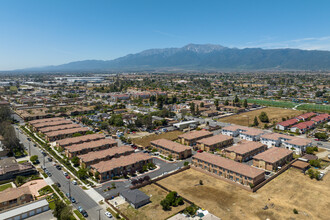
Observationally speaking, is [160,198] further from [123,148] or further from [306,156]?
[306,156]

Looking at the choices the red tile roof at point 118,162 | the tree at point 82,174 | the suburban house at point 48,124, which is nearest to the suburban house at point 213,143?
the red tile roof at point 118,162

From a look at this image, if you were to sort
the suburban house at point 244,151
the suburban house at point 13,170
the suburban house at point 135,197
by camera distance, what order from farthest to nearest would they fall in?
the suburban house at point 244,151 < the suburban house at point 13,170 < the suburban house at point 135,197

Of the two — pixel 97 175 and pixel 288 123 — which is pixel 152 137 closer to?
pixel 97 175

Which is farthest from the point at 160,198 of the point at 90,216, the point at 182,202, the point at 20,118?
the point at 20,118

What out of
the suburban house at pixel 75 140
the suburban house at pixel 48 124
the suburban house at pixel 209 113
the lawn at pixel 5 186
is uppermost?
the suburban house at pixel 48 124

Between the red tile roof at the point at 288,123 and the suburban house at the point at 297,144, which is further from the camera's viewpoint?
the red tile roof at the point at 288,123

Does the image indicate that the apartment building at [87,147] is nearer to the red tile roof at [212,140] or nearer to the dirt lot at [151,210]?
the red tile roof at [212,140]

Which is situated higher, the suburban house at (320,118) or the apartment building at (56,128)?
the apartment building at (56,128)
